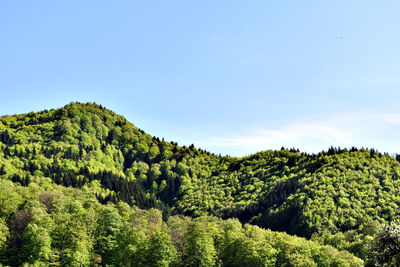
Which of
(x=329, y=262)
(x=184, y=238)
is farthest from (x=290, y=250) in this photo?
(x=184, y=238)

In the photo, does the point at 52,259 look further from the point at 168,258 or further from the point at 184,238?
the point at 184,238

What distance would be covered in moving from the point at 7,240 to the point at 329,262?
91397 millimetres

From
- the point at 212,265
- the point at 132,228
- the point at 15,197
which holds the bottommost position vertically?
the point at 212,265

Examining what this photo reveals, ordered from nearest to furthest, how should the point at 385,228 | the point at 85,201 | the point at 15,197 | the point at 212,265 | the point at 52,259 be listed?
1. the point at 385,228
2. the point at 52,259
3. the point at 212,265
4. the point at 15,197
5. the point at 85,201

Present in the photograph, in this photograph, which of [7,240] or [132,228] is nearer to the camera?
[7,240]

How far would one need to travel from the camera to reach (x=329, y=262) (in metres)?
115

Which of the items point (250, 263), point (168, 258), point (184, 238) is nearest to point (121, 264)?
point (168, 258)

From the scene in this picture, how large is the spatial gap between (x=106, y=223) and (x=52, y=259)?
23.6 metres

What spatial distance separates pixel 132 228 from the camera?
371 ft

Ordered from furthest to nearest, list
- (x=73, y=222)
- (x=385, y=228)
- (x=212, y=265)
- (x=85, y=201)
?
(x=85, y=201) < (x=212, y=265) < (x=73, y=222) < (x=385, y=228)

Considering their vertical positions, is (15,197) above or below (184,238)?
above

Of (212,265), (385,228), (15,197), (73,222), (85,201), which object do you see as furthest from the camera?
(85,201)

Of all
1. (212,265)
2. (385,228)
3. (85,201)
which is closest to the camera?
(385,228)

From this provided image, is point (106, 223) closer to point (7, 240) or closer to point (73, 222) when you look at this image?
point (73, 222)
